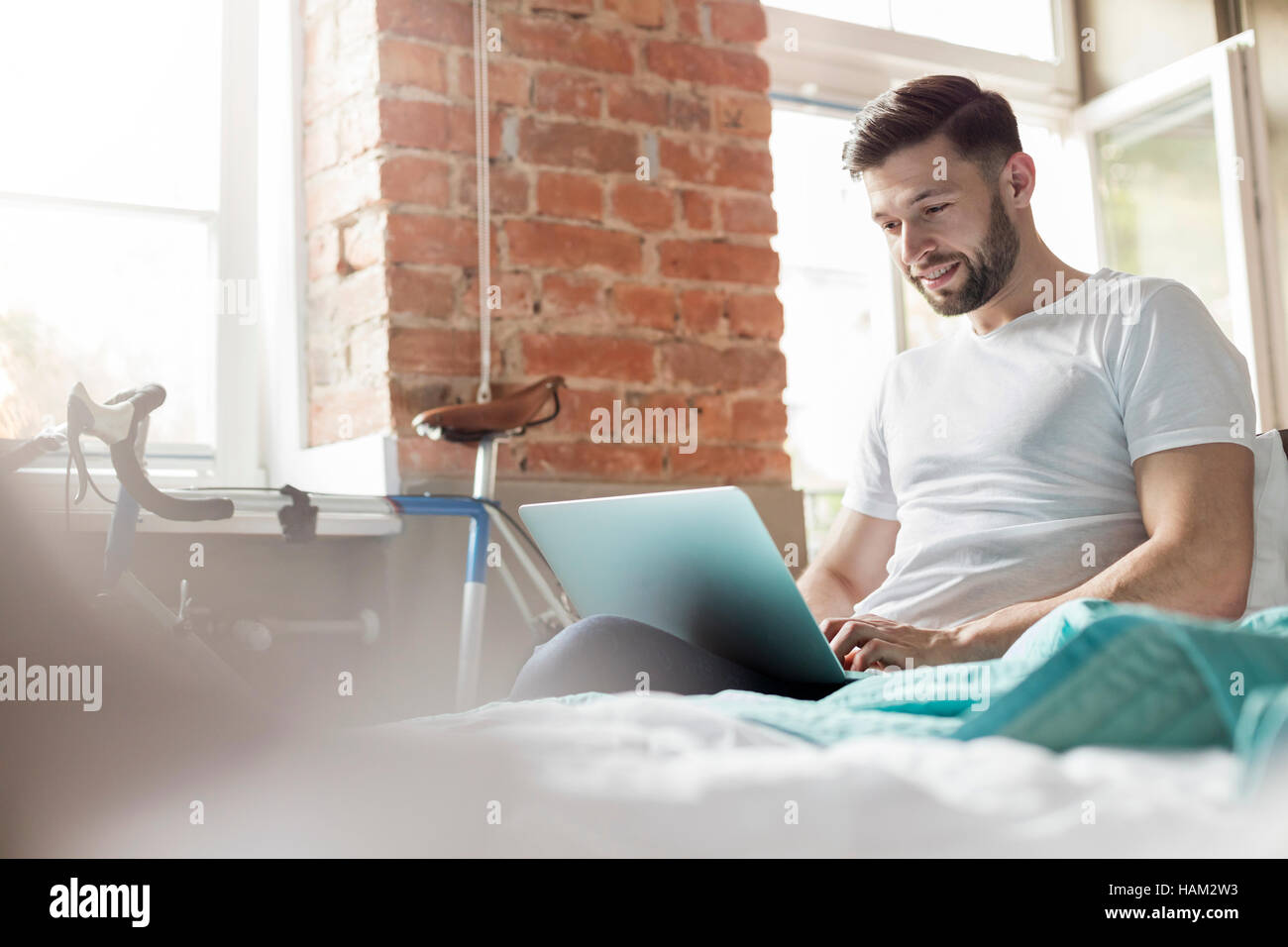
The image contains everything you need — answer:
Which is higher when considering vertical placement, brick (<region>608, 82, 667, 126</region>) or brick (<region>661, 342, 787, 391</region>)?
brick (<region>608, 82, 667, 126</region>)

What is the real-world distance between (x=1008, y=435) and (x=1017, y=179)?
34 cm

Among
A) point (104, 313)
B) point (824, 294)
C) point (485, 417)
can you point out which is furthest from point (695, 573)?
point (824, 294)

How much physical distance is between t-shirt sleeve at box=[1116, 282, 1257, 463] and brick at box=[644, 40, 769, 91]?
50.9 inches

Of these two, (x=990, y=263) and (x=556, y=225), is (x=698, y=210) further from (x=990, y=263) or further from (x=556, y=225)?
(x=990, y=263)

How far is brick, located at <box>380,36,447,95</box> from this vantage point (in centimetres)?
206

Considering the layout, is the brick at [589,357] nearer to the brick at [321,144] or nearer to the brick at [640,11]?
the brick at [321,144]

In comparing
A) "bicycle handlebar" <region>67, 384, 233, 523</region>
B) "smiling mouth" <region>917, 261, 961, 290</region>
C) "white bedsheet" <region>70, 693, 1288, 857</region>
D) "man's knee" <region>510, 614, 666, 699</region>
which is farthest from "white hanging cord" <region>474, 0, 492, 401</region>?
"white bedsheet" <region>70, 693, 1288, 857</region>

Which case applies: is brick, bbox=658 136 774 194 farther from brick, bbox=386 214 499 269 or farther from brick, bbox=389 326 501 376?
brick, bbox=389 326 501 376

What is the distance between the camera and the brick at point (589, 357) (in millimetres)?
2170

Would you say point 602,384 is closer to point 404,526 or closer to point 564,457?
point 564,457

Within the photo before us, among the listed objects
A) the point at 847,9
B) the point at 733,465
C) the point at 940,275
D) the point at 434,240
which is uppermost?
the point at 847,9

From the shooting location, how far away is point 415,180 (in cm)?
207

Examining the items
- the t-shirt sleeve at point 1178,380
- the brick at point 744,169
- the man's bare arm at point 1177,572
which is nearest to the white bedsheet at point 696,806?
the man's bare arm at point 1177,572

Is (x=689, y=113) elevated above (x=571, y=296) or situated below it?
above
